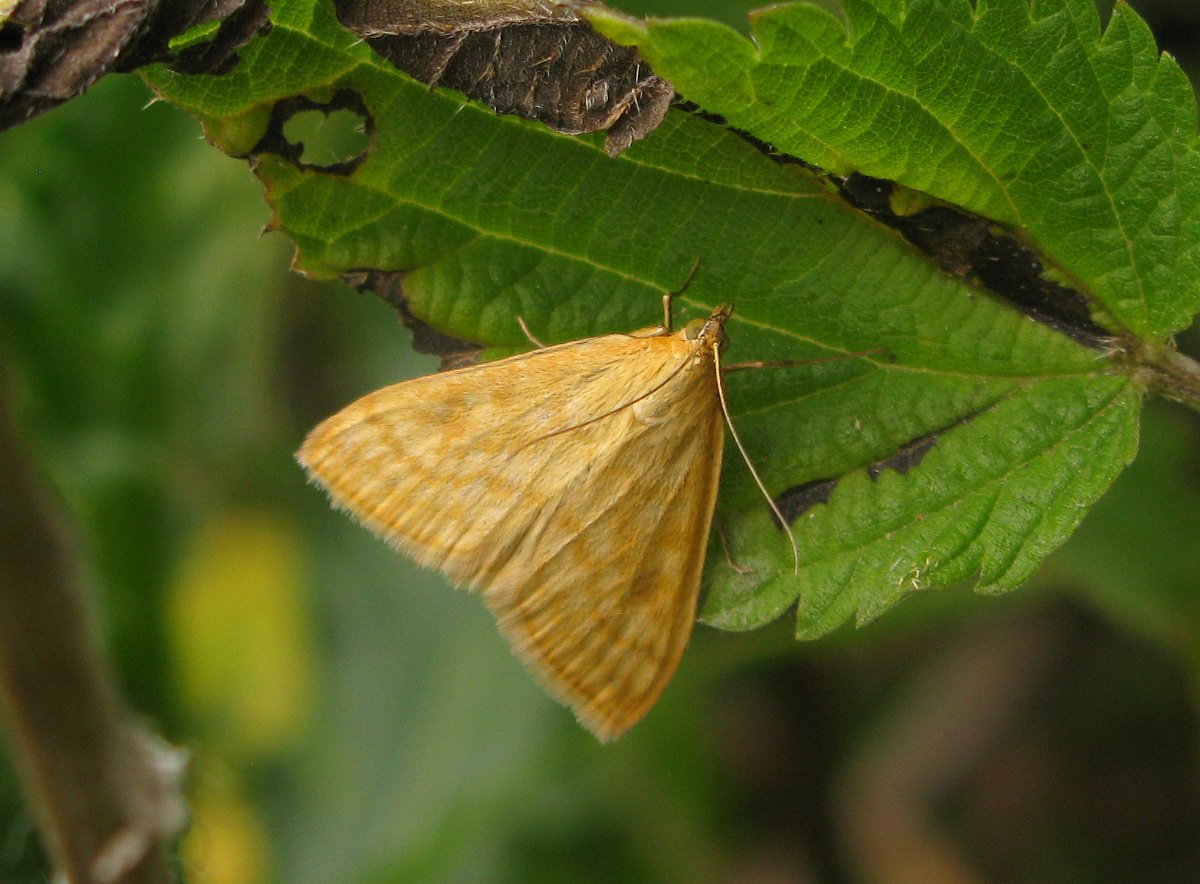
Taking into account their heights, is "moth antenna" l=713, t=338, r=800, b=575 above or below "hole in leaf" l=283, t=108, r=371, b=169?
below

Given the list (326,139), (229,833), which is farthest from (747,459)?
(229,833)

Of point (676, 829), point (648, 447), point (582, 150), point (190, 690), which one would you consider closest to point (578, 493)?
point (648, 447)

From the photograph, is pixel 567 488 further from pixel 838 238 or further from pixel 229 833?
pixel 229 833

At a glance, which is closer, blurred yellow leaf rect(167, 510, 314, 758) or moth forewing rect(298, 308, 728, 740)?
moth forewing rect(298, 308, 728, 740)

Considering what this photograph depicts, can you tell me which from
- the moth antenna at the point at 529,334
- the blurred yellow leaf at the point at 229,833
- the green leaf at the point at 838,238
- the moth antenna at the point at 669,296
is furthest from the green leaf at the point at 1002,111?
the blurred yellow leaf at the point at 229,833

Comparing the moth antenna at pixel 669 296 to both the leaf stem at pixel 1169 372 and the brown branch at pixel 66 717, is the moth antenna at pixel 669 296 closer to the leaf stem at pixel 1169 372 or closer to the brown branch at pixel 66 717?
the leaf stem at pixel 1169 372

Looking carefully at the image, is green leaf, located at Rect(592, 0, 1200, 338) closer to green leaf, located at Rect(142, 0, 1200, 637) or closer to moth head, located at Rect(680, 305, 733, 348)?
green leaf, located at Rect(142, 0, 1200, 637)

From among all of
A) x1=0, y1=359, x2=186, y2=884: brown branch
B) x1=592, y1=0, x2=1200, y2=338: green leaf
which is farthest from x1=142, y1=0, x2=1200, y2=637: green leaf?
x1=0, y1=359, x2=186, y2=884: brown branch
